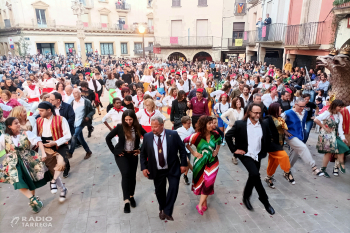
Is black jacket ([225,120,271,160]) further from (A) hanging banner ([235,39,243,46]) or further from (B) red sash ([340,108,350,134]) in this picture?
(A) hanging banner ([235,39,243,46])

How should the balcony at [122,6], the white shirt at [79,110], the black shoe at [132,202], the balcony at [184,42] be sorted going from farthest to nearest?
the balcony at [122,6] < the balcony at [184,42] < the white shirt at [79,110] < the black shoe at [132,202]

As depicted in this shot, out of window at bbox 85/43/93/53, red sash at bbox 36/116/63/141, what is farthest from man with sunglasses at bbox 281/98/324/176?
window at bbox 85/43/93/53

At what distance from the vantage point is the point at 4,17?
36.1m

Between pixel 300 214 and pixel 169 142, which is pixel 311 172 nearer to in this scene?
pixel 300 214

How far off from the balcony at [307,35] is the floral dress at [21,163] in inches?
460

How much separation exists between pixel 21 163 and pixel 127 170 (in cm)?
168

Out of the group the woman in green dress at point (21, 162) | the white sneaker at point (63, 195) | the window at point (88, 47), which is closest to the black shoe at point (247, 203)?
the white sneaker at point (63, 195)

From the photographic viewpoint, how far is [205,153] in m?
3.68

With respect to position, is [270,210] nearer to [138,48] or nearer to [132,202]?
[132,202]

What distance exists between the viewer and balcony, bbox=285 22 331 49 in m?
10.6

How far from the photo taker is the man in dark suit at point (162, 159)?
11.6 ft

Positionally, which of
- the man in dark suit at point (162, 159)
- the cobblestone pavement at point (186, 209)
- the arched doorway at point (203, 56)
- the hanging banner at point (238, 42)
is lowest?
the cobblestone pavement at point (186, 209)

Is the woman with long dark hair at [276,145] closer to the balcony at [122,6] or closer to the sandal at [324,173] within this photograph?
the sandal at [324,173]

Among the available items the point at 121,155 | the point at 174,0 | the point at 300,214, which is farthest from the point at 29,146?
the point at 174,0
